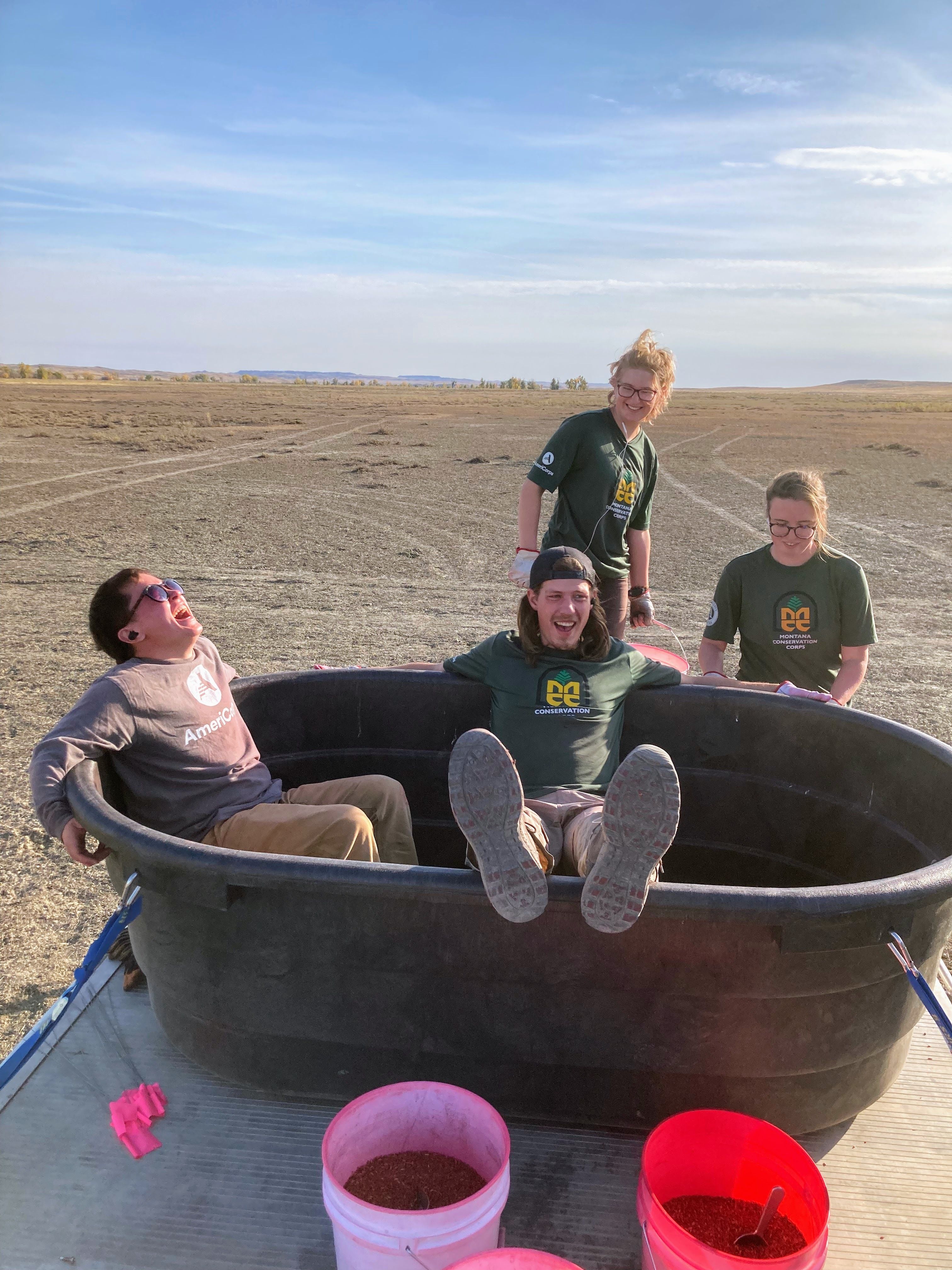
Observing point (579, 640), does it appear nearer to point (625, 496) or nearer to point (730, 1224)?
point (625, 496)

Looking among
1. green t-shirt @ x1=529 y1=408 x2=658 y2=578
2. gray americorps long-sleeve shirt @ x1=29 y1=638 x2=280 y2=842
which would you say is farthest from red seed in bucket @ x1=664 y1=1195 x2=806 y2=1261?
green t-shirt @ x1=529 y1=408 x2=658 y2=578

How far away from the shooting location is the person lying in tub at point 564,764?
1816mm

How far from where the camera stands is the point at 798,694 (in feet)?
10.1

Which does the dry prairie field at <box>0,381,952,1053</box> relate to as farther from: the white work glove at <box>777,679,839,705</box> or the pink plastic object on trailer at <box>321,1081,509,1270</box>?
the white work glove at <box>777,679,839,705</box>

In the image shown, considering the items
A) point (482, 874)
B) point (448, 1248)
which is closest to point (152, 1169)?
point (448, 1248)

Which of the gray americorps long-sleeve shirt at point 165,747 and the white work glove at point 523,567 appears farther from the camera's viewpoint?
the white work glove at point 523,567

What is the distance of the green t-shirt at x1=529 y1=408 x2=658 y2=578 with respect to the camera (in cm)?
360

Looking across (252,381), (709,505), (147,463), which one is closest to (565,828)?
(709,505)

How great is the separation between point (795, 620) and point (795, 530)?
0.35 m

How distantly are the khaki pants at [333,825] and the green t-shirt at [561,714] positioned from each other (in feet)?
1.42

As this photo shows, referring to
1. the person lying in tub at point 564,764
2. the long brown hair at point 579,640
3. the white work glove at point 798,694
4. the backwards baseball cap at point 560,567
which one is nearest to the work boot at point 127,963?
the person lying in tub at point 564,764

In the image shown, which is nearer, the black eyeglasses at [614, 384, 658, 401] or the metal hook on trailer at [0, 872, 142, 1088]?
the metal hook on trailer at [0, 872, 142, 1088]

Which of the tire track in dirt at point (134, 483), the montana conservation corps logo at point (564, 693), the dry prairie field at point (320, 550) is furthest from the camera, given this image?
the tire track in dirt at point (134, 483)

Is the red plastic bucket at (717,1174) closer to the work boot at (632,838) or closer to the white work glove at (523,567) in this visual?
the work boot at (632,838)
